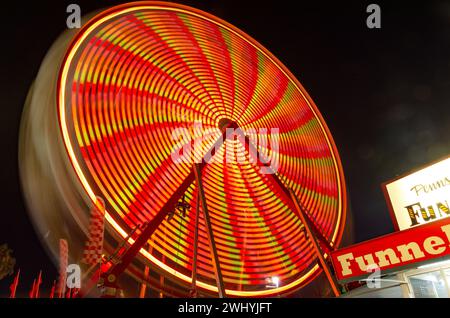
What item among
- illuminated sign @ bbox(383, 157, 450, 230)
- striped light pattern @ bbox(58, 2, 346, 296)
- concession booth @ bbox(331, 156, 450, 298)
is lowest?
concession booth @ bbox(331, 156, 450, 298)

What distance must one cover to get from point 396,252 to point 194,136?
5741 mm

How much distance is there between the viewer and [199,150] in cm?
956

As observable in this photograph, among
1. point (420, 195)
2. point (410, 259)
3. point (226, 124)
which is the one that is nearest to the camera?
point (410, 259)

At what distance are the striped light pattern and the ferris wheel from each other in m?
0.03

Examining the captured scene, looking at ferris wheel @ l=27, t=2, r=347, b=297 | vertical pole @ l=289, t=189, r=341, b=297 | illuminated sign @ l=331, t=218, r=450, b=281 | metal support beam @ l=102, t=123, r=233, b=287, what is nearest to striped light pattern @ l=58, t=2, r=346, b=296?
ferris wheel @ l=27, t=2, r=347, b=297

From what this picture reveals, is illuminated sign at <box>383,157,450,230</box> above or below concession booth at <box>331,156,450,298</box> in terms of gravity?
above

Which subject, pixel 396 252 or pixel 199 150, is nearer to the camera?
pixel 396 252

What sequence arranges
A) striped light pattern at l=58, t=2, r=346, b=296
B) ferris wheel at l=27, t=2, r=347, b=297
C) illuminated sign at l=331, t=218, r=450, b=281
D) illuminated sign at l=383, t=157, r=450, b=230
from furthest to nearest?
illuminated sign at l=383, t=157, r=450, b=230 → striped light pattern at l=58, t=2, r=346, b=296 → ferris wheel at l=27, t=2, r=347, b=297 → illuminated sign at l=331, t=218, r=450, b=281

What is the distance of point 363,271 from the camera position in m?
6.04

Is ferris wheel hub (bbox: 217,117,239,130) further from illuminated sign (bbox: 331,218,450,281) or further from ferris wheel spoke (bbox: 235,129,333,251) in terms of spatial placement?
illuminated sign (bbox: 331,218,450,281)

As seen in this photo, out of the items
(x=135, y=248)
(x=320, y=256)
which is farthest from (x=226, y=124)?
(x=135, y=248)

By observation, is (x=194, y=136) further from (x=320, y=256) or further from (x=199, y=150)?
(x=320, y=256)

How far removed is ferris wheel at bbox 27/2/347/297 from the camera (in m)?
6.98

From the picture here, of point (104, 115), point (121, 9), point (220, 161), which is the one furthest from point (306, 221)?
point (121, 9)
